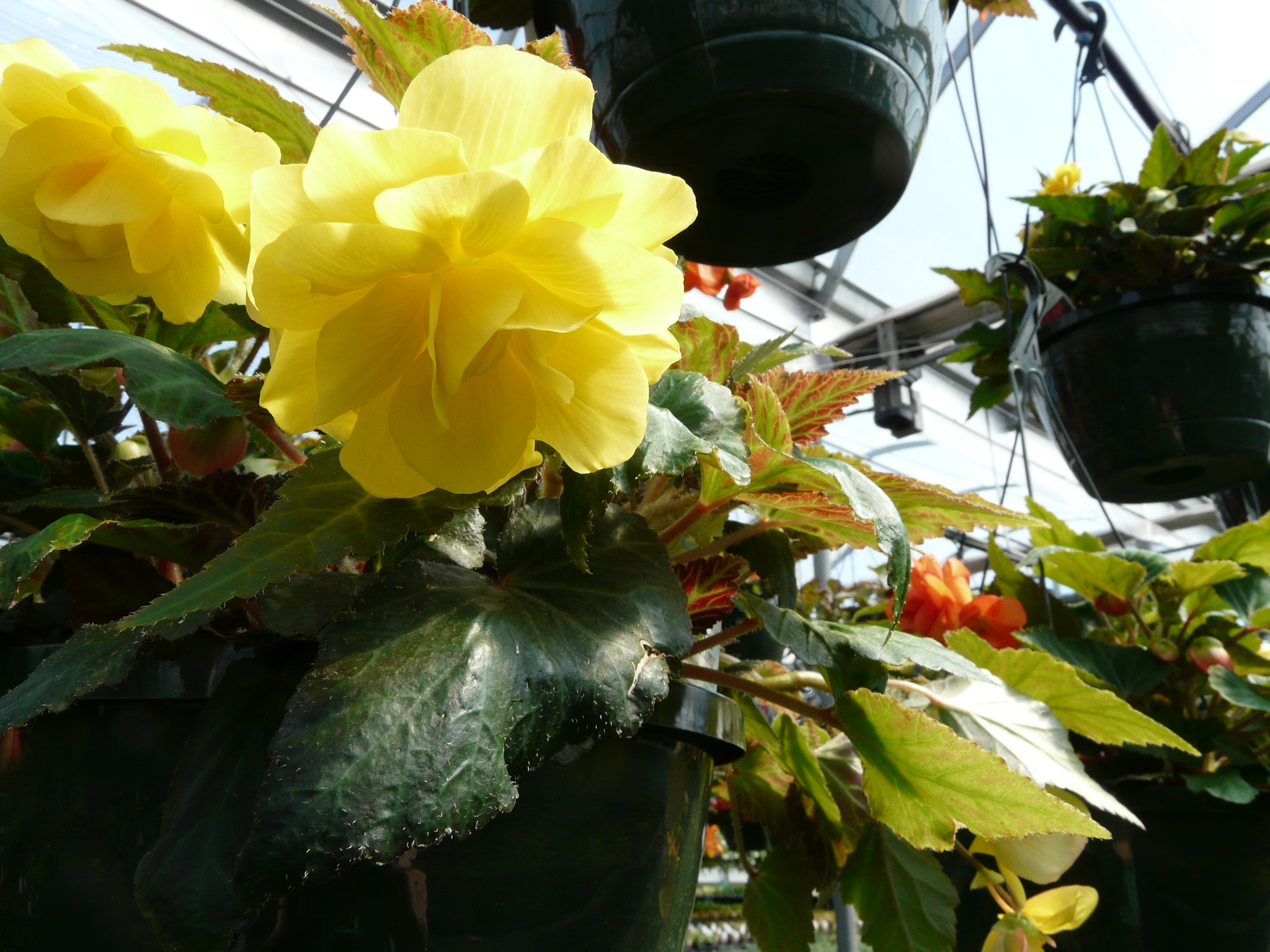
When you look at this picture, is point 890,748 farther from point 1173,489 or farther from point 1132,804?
point 1173,489

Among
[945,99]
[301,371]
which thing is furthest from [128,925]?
[945,99]

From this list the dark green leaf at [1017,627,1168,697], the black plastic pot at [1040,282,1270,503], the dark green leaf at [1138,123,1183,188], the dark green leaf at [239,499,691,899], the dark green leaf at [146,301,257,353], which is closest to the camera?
the dark green leaf at [239,499,691,899]

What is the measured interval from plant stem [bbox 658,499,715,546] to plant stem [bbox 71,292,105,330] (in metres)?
0.25

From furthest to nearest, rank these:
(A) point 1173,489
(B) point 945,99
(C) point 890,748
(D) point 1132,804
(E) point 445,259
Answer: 1. (B) point 945,99
2. (A) point 1173,489
3. (D) point 1132,804
4. (C) point 890,748
5. (E) point 445,259

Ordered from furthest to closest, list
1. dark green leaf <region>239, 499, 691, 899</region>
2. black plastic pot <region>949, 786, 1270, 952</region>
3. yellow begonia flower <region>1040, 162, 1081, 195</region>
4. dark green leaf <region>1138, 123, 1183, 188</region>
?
yellow begonia flower <region>1040, 162, 1081, 195</region>
dark green leaf <region>1138, 123, 1183, 188</region>
black plastic pot <region>949, 786, 1270, 952</region>
dark green leaf <region>239, 499, 691, 899</region>

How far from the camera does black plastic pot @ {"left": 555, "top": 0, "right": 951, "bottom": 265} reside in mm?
439

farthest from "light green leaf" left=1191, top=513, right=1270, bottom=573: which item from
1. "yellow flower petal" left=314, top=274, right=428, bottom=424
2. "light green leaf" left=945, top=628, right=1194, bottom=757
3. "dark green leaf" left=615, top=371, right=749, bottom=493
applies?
"yellow flower petal" left=314, top=274, right=428, bottom=424

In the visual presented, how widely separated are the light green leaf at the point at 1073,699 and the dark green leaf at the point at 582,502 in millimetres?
267

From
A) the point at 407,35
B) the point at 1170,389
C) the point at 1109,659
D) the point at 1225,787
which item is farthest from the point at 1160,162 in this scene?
the point at 407,35

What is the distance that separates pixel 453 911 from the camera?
235 millimetres

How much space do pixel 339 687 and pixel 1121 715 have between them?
365mm

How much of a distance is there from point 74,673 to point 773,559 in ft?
0.79

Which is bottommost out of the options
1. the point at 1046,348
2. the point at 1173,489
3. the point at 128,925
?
the point at 128,925

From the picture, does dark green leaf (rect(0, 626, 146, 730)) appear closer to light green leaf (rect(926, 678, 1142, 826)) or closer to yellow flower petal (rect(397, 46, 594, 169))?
yellow flower petal (rect(397, 46, 594, 169))
